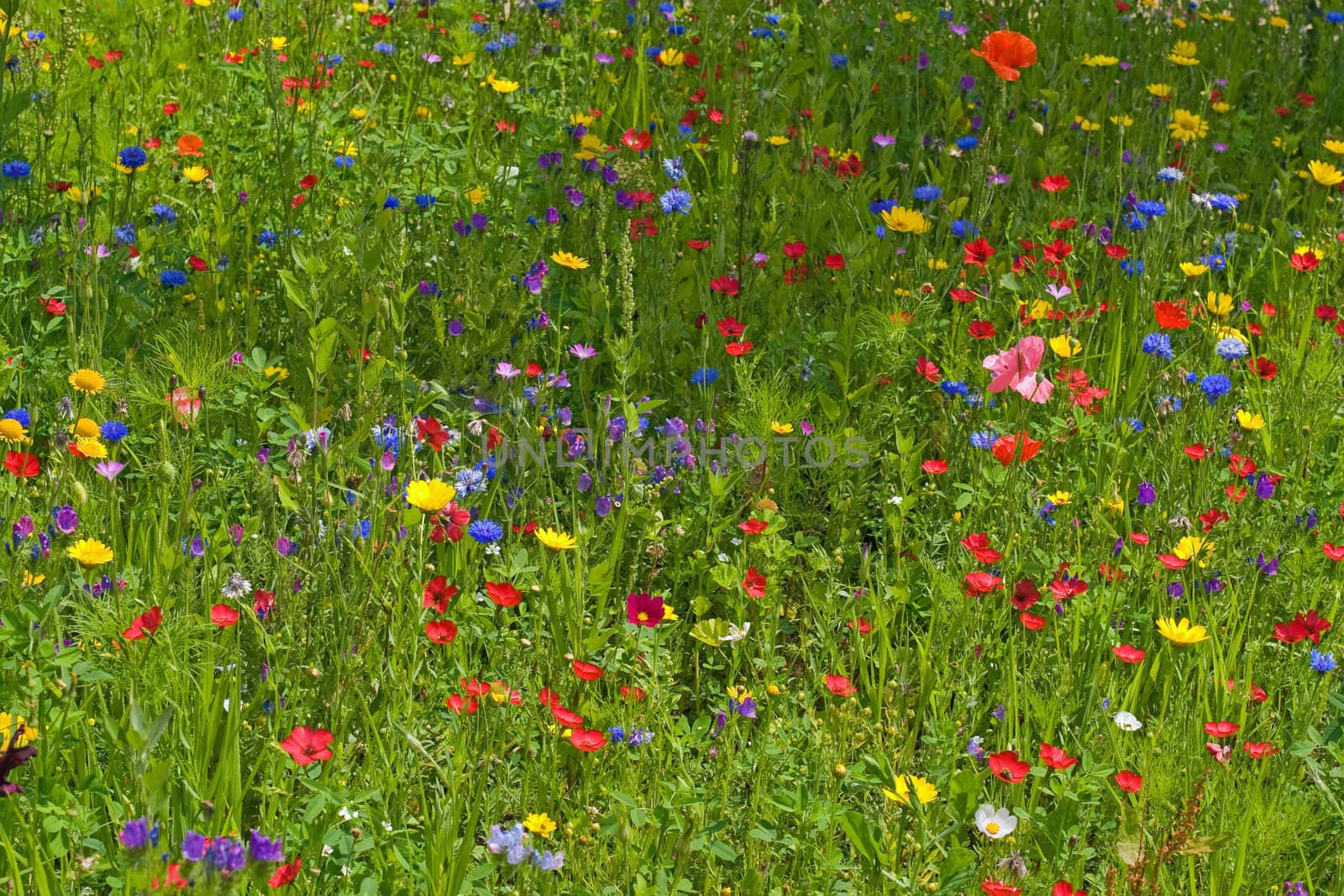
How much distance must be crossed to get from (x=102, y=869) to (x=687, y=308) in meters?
2.05

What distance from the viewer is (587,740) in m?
2.08

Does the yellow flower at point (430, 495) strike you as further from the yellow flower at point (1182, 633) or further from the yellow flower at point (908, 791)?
the yellow flower at point (1182, 633)

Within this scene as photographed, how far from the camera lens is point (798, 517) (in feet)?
9.67

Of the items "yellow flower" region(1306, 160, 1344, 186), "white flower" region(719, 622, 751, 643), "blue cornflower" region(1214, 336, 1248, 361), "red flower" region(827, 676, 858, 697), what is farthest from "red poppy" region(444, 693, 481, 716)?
"yellow flower" region(1306, 160, 1344, 186)

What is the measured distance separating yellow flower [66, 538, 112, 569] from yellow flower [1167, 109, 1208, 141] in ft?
11.2

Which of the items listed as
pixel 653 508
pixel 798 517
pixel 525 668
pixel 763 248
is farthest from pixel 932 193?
pixel 525 668

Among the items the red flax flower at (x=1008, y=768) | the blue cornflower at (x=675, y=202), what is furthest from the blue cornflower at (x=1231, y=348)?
the red flax flower at (x=1008, y=768)

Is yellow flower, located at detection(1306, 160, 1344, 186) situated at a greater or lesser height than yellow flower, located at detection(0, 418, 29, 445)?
greater

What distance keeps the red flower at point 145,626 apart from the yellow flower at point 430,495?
421 millimetres

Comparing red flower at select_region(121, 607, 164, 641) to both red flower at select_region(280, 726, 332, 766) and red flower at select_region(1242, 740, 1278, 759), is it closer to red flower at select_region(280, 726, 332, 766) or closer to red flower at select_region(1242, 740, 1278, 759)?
red flower at select_region(280, 726, 332, 766)

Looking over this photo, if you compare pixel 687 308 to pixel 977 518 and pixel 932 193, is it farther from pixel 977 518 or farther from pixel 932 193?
pixel 977 518

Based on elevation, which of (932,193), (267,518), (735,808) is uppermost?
(932,193)

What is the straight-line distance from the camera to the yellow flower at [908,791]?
73.0 inches

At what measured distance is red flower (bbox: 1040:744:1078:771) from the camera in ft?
6.89
